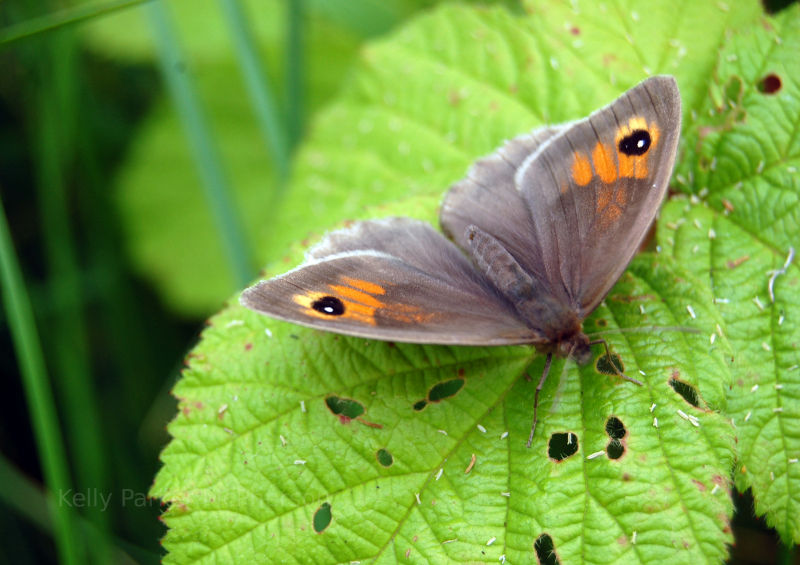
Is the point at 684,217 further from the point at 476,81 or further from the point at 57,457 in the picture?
the point at 57,457

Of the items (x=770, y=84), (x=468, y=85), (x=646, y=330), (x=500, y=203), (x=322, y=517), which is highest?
(x=468, y=85)

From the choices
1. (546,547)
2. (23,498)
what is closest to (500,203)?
(546,547)

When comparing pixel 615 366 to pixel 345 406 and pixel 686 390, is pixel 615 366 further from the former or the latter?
pixel 345 406

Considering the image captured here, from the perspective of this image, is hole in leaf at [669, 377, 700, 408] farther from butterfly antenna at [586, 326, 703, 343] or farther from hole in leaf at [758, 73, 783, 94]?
hole in leaf at [758, 73, 783, 94]

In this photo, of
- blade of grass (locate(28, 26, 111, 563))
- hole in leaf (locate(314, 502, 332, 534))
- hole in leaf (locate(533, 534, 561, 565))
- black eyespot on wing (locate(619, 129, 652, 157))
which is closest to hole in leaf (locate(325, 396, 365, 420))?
hole in leaf (locate(314, 502, 332, 534))

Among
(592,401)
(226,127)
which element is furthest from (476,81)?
(226,127)

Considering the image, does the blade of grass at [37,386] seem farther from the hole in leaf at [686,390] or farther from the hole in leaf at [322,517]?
the hole in leaf at [686,390]
